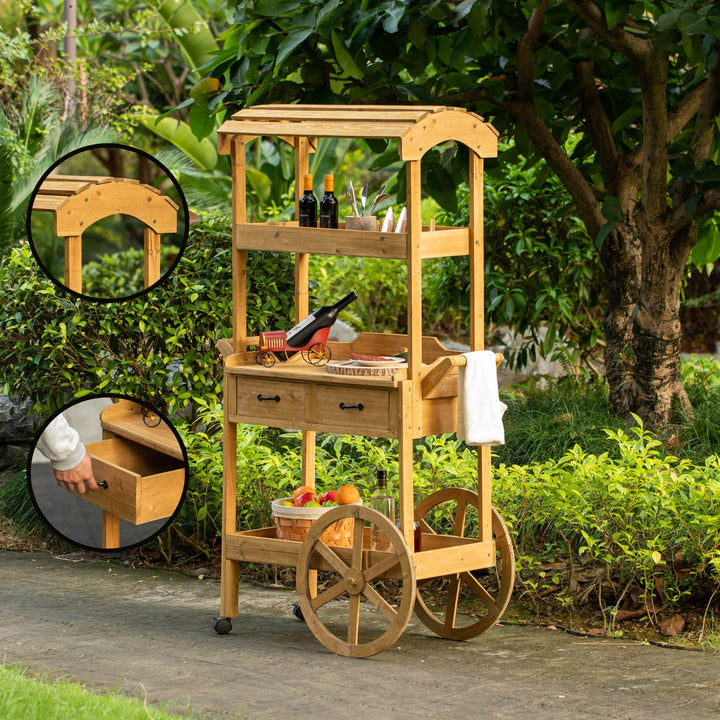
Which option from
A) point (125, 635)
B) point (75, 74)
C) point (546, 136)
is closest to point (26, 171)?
point (75, 74)

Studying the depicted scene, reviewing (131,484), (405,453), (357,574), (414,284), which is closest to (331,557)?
(357,574)

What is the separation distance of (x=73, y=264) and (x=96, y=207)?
340mm

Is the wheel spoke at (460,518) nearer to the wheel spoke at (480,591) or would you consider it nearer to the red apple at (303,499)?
the wheel spoke at (480,591)

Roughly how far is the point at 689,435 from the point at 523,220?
2104mm

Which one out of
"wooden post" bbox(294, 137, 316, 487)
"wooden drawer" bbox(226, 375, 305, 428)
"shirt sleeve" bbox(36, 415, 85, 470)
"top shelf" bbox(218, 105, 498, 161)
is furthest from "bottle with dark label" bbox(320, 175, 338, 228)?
"shirt sleeve" bbox(36, 415, 85, 470)

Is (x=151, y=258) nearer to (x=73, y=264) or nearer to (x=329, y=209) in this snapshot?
(x=73, y=264)

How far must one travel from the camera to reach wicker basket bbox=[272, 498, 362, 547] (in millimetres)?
4371

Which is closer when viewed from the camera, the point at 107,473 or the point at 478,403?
the point at 478,403

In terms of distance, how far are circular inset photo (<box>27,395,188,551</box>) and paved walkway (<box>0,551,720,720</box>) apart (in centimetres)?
62

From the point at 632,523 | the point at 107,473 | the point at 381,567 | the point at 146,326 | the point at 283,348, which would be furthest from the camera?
the point at 146,326

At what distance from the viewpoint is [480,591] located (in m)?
4.49

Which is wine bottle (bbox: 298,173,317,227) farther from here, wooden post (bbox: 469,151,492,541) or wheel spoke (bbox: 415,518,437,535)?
wheel spoke (bbox: 415,518,437,535)

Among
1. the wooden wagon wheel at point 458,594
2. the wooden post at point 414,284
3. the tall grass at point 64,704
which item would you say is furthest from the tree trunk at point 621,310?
the tall grass at point 64,704

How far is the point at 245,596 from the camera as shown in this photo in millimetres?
5105
